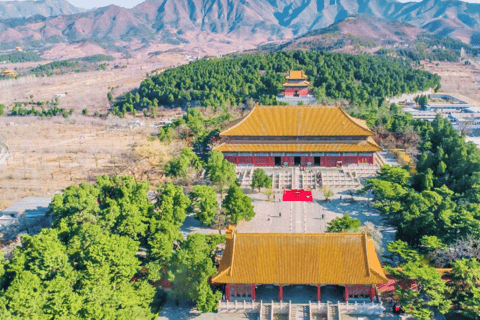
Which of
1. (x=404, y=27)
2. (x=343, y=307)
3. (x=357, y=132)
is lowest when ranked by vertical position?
(x=343, y=307)

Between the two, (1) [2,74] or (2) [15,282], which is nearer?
(2) [15,282]

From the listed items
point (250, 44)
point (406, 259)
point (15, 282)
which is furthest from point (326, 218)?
point (250, 44)

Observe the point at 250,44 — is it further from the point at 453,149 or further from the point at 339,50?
the point at 453,149

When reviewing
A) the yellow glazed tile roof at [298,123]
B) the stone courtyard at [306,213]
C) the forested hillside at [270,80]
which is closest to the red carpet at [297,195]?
the stone courtyard at [306,213]

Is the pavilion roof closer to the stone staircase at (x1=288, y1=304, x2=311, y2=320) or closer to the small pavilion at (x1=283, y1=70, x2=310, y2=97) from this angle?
the stone staircase at (x1=288, y1=304, x2=311, y2=320)

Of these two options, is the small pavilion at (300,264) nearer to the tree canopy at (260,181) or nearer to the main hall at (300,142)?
the tree canopy at (260,181)

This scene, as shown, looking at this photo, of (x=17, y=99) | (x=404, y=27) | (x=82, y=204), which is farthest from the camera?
(x=404, y=27)

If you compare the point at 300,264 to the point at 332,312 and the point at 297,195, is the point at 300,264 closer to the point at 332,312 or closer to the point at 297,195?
the point at 332,312

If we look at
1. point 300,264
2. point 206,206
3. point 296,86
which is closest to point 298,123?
point 206,206
